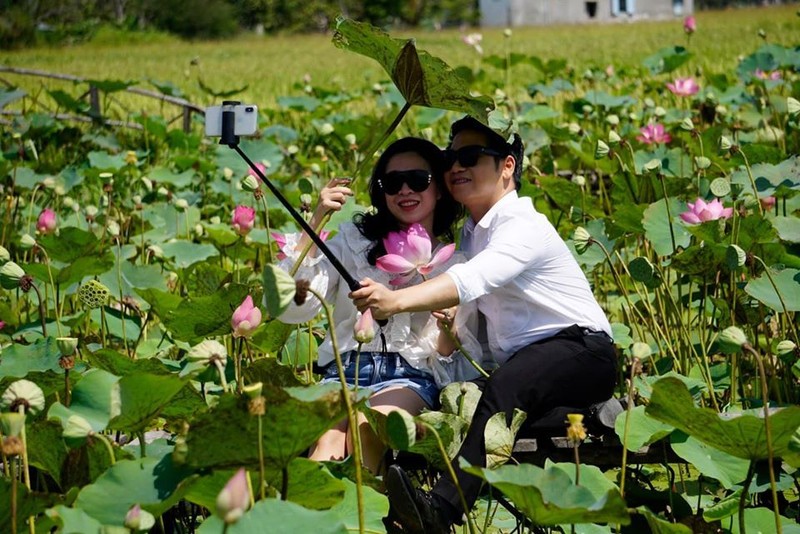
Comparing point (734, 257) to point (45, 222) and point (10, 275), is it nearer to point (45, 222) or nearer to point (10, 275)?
point (10, 275)

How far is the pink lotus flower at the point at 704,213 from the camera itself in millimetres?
2055

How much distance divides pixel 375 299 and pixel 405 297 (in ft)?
0.32

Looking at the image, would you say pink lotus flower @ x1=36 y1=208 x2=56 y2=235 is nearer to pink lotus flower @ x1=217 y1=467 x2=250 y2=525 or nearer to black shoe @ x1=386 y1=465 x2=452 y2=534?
black shoe @ x1=386 y1=465 x2=452 y2=534

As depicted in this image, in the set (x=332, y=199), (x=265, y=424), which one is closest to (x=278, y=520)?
(x=265, y=424)

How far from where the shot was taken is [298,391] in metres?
1.18

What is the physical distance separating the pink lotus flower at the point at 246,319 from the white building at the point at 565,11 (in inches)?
1075

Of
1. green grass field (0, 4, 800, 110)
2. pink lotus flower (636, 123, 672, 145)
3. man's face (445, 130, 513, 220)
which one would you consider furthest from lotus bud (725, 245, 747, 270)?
green grass field (0, 4, 800, 110)

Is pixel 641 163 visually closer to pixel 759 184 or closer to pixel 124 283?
pixel 759 184

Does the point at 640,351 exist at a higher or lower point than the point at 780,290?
higher

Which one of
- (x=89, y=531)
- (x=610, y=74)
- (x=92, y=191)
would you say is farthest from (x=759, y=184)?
(x=610, y=74)

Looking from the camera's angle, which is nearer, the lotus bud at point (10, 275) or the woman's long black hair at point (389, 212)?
the lotus bud at point (10, 275)

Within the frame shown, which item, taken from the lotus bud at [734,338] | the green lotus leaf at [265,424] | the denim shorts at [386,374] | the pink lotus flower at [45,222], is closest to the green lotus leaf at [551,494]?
the green lotus leaf at [265,424]

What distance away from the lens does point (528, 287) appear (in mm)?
1869

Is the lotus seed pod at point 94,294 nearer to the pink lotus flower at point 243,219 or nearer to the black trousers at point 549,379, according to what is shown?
the pink lotus flower at point 243,219
